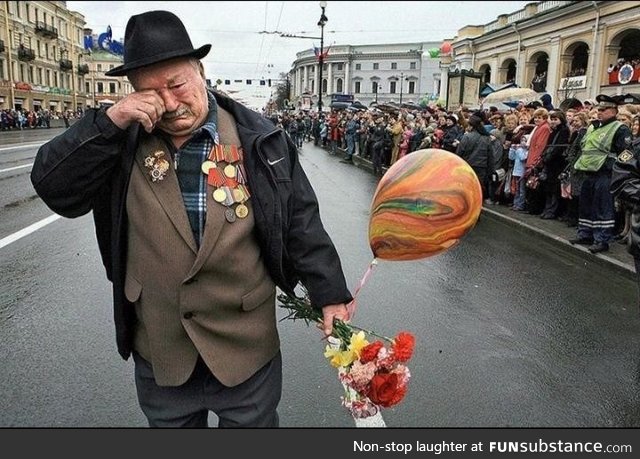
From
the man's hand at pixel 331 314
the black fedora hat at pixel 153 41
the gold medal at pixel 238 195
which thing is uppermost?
the black fedora hat at pixel 153 41

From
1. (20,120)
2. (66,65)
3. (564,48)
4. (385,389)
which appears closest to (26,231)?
(385,389)

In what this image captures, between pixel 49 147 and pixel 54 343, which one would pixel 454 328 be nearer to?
pixel 54 343

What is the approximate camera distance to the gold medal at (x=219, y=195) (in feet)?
6.28

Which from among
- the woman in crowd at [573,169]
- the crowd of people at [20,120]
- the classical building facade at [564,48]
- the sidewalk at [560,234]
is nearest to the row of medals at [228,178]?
the sidewalk at [560,234]

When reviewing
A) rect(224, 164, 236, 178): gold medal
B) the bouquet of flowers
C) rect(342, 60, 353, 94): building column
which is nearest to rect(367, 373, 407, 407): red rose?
the bouquet of flowers

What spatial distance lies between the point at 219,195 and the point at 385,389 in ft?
2.94

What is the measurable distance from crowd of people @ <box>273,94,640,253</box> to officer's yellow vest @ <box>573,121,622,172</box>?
0.04ft

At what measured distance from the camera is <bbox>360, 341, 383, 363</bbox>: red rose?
1942mm

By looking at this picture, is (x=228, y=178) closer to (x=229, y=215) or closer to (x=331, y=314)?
(x=229, y=215)

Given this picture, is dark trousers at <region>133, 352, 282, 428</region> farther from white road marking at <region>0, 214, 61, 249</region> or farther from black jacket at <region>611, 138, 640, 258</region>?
white road marking at <region>0, 214, 61, 249</region>

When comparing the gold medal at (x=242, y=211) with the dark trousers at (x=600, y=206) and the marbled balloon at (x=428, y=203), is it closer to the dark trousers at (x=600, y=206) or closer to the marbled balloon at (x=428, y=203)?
the marbled balloon at (x=428, y=203)

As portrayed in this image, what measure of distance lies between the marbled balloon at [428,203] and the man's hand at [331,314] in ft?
1.03

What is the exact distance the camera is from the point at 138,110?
5.75 feet

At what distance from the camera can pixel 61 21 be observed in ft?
236
